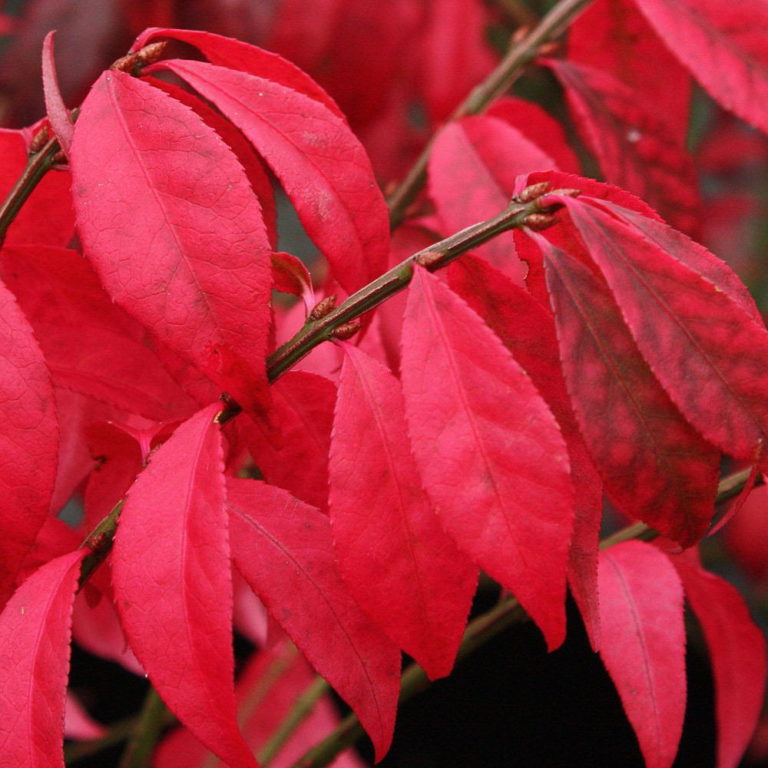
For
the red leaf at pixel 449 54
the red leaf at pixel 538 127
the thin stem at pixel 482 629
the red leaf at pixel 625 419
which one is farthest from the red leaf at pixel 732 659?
the red leaf at pixel 449 54

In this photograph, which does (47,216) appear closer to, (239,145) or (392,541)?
(239,145)

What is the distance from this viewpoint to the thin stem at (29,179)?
0.47 m

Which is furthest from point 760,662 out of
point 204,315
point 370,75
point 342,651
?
point 370,75

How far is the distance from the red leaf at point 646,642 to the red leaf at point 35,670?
26 cm

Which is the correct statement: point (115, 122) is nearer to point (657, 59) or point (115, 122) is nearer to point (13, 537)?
point (13, 537)

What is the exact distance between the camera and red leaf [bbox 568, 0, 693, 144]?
0.75m

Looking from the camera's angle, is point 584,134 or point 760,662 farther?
point 584,134

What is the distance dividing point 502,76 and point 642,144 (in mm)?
130

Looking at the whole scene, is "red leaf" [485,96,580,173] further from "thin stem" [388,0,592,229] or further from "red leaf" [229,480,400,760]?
"red leaf" [229,480,400,760]

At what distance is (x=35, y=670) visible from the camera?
42cm

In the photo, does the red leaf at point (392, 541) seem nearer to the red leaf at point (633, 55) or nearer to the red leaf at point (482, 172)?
the red leaf at point (482, 172)

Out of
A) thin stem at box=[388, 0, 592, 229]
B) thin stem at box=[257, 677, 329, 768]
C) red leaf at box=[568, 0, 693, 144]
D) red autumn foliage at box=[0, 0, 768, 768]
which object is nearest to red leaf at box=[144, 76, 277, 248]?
red autumn foliage at box=[0, 0, 768, 768]

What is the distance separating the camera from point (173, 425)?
494 millimetres

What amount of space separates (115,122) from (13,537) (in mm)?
187
